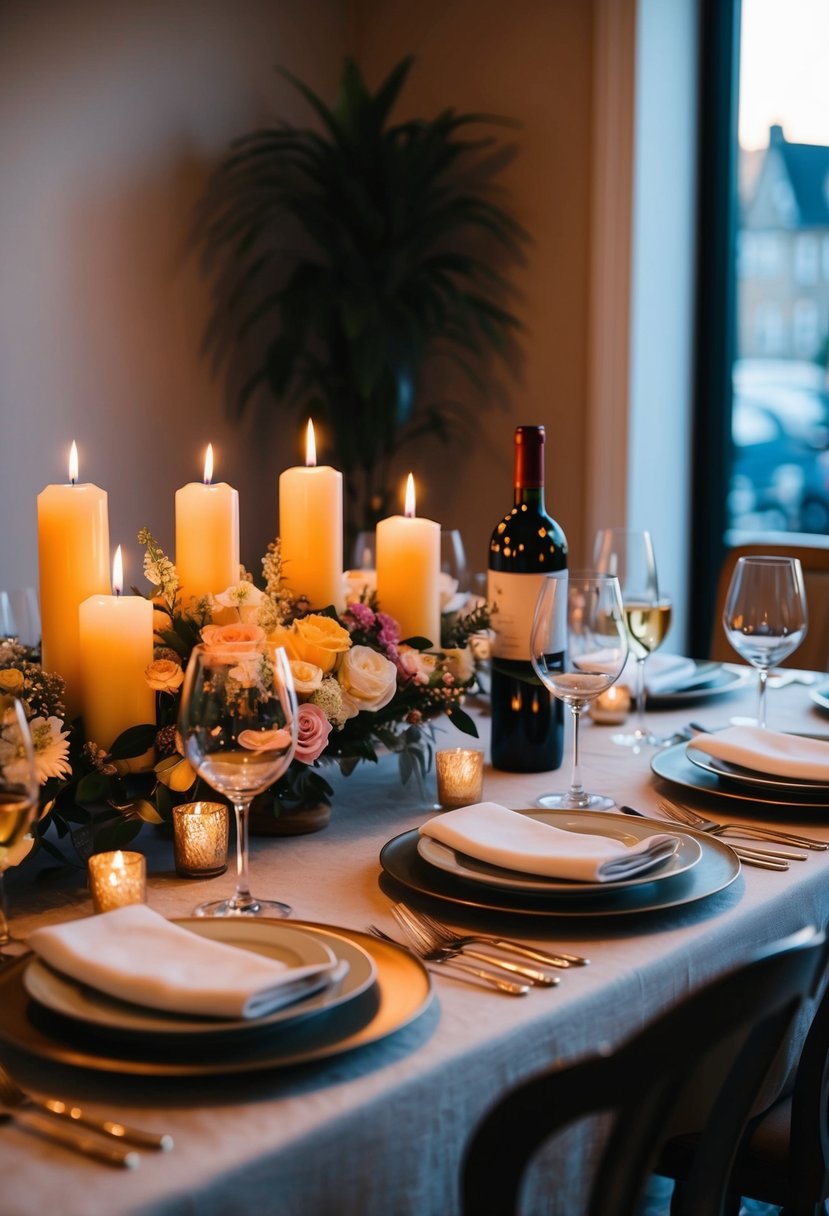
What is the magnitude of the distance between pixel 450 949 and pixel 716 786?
52cm

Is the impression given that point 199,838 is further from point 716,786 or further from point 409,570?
point 716,786

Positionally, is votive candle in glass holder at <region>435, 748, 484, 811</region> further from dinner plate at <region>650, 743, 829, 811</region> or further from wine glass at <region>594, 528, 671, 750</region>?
wine glass at <region>594, 528, 671, 750</region>

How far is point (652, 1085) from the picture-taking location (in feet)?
2.38

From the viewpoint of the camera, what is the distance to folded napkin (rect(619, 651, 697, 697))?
1880mm

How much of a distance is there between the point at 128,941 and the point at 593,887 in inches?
14.7

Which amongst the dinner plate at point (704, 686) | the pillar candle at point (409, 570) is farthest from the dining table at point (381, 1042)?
the dinner plate at point (704, 686)

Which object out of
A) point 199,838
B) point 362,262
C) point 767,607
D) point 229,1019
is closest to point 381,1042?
point 229,1019

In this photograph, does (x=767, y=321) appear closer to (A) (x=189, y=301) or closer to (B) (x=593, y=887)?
(A) (x=189, y=301)

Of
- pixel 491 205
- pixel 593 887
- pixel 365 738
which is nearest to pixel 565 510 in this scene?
pixel 491 205

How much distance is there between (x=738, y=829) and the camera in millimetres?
1284

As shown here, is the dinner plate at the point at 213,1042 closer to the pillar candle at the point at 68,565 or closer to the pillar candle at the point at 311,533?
the pillar candle at the point at 68,565

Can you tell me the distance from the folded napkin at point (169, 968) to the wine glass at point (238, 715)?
0.13 meters

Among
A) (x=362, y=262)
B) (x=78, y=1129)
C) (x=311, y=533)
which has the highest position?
(x=362, y=262)

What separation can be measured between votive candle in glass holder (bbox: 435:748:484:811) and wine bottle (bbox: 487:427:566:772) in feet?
0.50
